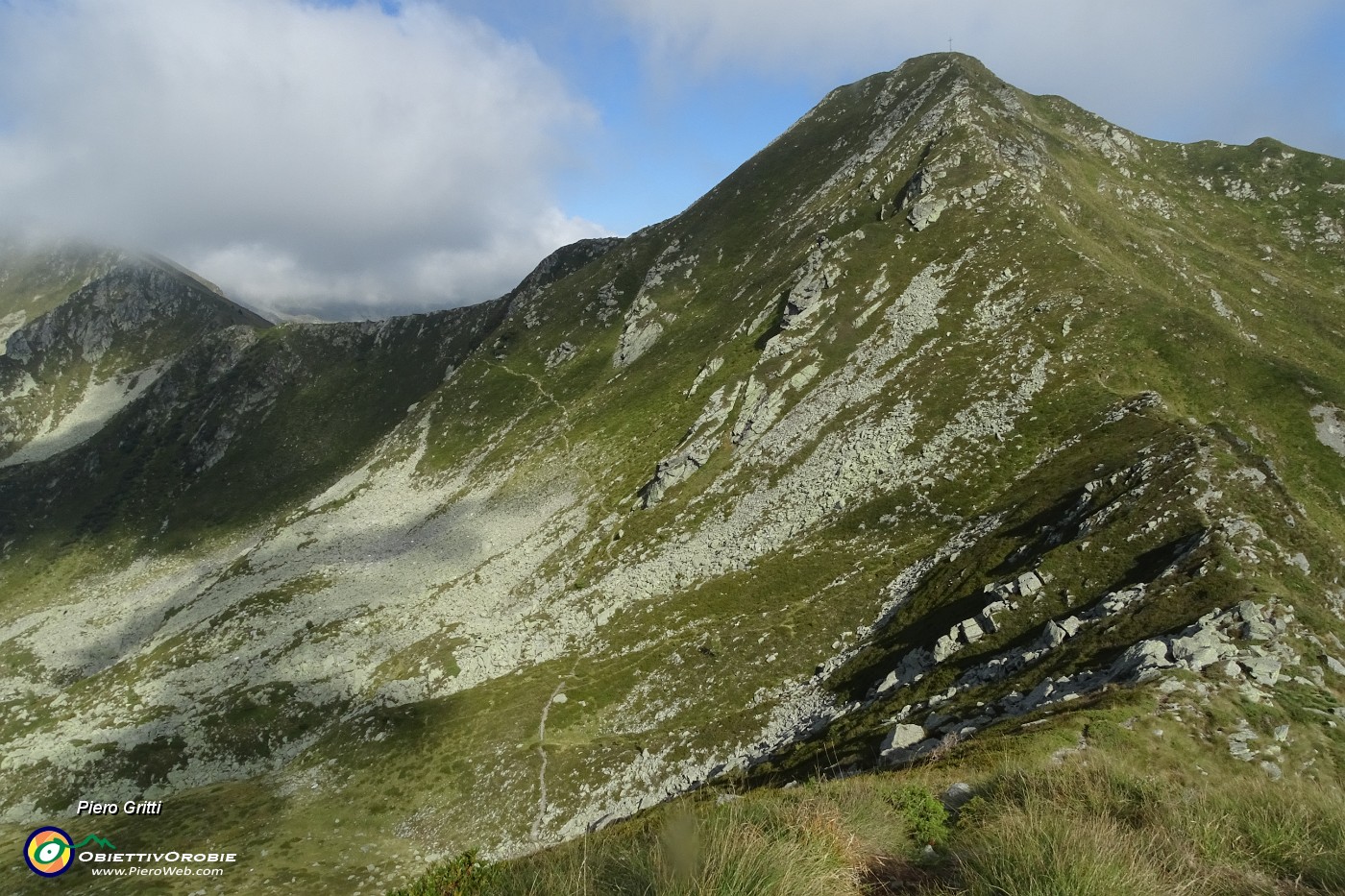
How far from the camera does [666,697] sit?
45156 mm

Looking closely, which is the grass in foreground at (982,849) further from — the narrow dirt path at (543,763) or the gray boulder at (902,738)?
the narrow dirt path at (543,763)

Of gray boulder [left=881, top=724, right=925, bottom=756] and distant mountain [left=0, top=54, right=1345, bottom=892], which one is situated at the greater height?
distant mountain [left=0, top=54, right=1345, bottom=892]

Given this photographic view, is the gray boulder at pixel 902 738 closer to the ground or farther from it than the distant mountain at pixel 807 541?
closer to the ground

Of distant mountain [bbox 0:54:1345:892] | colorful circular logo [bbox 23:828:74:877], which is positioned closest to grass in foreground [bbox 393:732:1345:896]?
distant mountain [bbox 0:54:1345:892]

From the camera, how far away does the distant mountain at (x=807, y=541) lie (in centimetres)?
3130

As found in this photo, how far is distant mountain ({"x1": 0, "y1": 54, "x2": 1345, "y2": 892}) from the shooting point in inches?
1232

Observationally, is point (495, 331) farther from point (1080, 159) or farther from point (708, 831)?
point (708, 831)

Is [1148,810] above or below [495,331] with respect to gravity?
below

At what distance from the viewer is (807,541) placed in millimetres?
54938

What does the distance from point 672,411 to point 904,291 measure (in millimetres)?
34268

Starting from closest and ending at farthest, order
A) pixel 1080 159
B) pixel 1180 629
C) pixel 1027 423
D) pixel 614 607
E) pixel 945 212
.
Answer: pixel 1180 629 < pixel 1027 423 < pixel 614 607 < pixel 945 212 < pixel 1080 159

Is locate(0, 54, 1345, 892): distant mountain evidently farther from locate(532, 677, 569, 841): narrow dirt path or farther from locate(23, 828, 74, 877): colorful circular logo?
locate(23, 828, 74, 877): colorful circular logo

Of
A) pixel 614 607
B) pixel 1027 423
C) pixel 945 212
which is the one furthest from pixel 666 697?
pixel 945 212

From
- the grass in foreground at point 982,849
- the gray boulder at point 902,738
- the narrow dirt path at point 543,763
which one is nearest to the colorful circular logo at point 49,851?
the narrow dirt path at point 543,763
